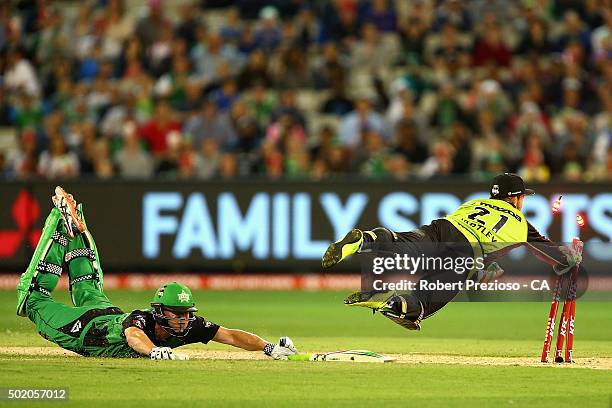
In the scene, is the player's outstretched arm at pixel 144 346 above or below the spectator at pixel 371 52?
below

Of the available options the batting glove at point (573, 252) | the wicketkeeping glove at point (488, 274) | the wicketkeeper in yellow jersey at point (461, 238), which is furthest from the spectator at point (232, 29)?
the batting glove at point (573, 252)

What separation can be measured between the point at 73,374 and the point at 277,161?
33.3 feet

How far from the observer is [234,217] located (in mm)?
20438

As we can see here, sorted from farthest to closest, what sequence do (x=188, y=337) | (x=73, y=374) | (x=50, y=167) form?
(x=50, y=167)
(x=188, y=337)
(x=73, y=374)

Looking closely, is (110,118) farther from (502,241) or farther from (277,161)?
(502,241)

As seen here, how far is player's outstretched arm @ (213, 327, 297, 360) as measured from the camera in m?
11.8

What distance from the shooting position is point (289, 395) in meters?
9.84

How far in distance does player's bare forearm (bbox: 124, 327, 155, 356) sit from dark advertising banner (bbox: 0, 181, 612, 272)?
8.92 m

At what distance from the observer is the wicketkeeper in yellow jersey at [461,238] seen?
11.9m

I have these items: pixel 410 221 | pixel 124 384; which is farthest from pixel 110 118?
pixel 124 384

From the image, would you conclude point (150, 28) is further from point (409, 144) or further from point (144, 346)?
point (144, 346)

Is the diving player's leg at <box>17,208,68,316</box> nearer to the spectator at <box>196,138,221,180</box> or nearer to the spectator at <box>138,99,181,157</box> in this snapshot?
the spectator at <box>196,138,221,180</box>

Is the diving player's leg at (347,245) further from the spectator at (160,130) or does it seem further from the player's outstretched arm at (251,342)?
the spectator at (160,130)

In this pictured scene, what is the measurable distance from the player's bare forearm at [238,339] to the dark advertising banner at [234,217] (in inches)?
325
